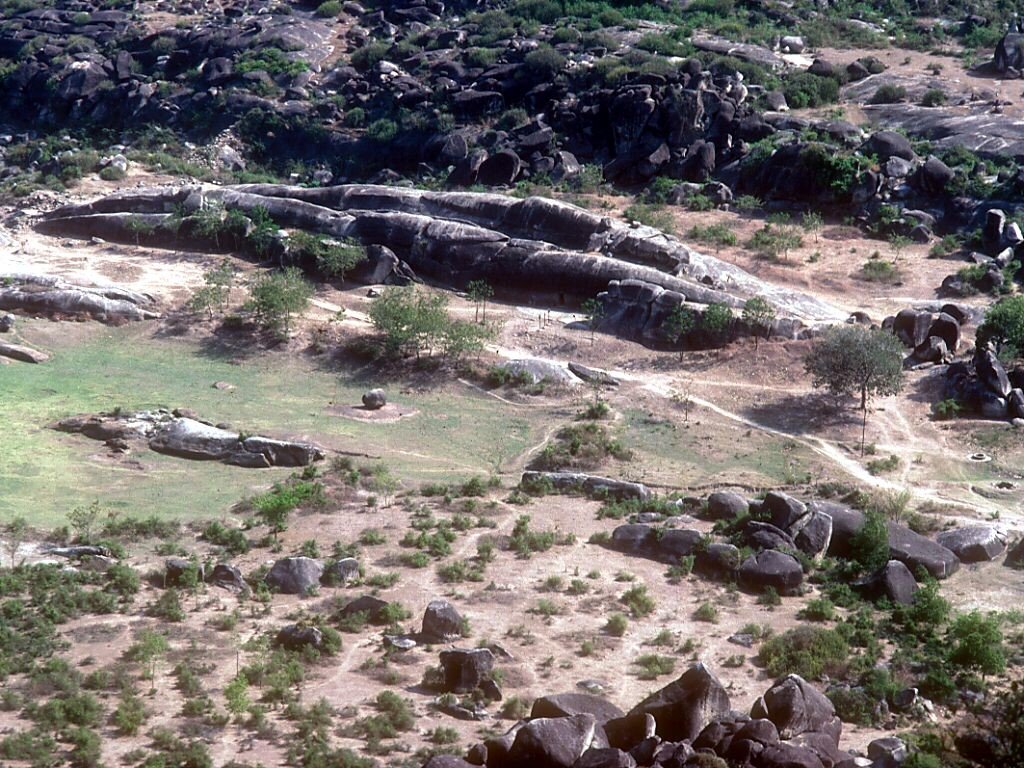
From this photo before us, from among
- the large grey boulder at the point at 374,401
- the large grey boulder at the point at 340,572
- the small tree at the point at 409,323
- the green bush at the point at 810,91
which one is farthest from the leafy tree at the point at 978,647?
the green bush at the point at 810,91

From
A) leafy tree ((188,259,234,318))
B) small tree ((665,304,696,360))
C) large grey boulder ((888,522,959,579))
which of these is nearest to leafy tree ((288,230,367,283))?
leafy tree ((188,259,234,318))

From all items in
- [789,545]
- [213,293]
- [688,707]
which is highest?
[688,707]

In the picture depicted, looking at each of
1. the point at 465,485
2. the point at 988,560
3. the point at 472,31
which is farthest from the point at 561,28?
the point at 988,560

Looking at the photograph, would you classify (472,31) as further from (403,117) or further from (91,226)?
(91,226)

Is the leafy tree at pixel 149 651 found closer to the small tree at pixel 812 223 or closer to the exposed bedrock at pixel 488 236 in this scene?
the exposed bedrock at pixel 488 236

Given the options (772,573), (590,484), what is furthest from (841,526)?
(590,484)

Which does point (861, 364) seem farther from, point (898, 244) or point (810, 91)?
point (810, 91)
